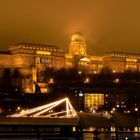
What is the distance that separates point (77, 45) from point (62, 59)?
399 inches

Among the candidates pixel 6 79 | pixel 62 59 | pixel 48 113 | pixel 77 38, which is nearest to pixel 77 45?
pixel 77 38

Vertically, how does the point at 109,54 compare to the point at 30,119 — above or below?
above

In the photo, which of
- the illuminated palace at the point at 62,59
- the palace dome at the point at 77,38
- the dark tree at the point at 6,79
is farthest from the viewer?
the palace dome at the point at 77,38

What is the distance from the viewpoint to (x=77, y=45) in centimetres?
15625

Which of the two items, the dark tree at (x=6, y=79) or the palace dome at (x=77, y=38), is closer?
the dark tree at (x=6, y=79)

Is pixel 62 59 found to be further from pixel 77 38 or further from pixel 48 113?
pixel 48 113

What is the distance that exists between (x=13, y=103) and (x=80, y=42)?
82010 millimetres

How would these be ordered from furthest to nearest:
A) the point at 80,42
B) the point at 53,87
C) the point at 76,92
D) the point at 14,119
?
the point at 80,42 → the point at 53,87 → the point at 76,92 → the point at 14,119

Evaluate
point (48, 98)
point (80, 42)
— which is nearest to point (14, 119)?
point (48, 98)

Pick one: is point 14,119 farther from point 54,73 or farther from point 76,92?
point 54,73

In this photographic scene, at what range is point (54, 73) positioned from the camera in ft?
423

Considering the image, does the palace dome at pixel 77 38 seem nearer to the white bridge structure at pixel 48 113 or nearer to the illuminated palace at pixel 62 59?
the illuminated palace at pixel 62 59

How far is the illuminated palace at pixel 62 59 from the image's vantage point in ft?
448

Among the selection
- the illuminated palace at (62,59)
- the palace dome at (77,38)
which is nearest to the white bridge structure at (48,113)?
the illuminated palace at (62,59)
